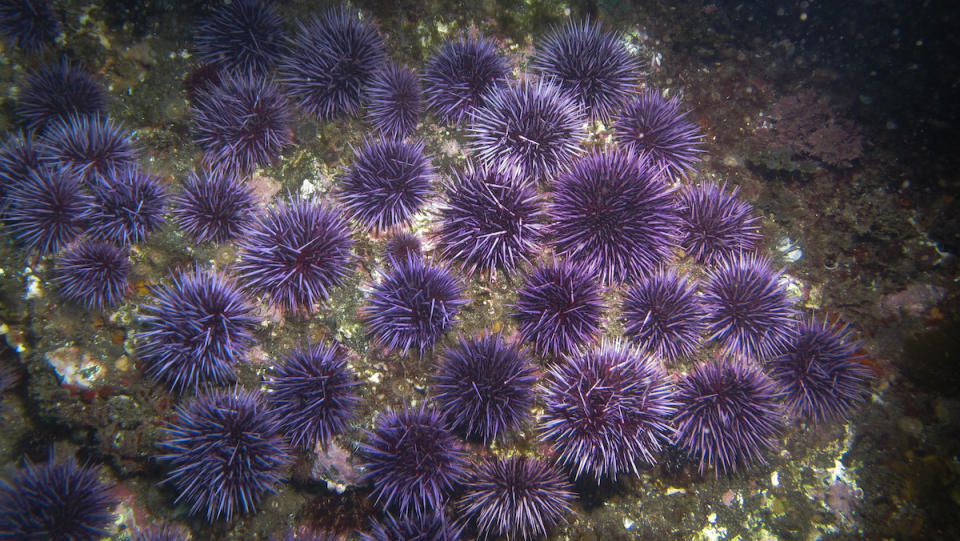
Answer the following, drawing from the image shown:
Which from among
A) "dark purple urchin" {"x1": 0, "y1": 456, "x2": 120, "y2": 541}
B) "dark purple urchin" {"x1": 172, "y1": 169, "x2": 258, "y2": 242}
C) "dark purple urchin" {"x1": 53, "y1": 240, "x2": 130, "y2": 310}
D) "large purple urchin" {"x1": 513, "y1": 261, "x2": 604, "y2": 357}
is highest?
"large purple urchin" {"x1": 513, "y1": 261, "x2": 604, "y2": 357}

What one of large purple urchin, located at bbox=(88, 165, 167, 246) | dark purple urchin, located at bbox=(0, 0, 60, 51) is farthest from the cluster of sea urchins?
dark purple urchin, located at bbox=(0, 0, 60, 51)

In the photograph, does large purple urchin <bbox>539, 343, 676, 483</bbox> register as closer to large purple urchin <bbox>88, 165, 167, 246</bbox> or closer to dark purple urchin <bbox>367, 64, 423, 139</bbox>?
dark purple urchin <bbox>367, 64, 423, 139</bbox>

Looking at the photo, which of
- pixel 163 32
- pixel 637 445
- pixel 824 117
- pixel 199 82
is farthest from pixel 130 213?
pixel 824 117

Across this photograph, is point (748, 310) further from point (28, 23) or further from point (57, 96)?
point (28, 23)

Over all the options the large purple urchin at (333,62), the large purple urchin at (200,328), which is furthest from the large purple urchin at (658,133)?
the large purple urchin at (200,328)

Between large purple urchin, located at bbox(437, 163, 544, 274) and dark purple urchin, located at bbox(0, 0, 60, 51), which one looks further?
dark purple urchin, located at bbox(0, 0, 60, 51)

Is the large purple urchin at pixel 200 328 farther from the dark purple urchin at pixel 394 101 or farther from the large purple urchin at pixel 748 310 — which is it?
the large purple urchin at pixel 748 310

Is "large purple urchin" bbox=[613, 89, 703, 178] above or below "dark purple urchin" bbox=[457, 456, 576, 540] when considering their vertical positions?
above
